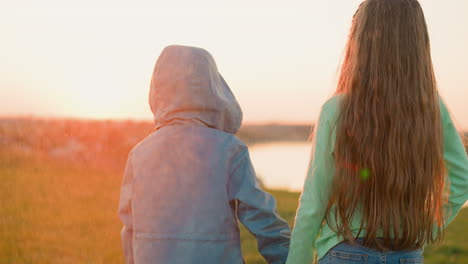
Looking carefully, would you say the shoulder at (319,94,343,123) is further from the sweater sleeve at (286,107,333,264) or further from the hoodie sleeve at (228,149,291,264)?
the hoodie sleeve at (228,149,291,264)

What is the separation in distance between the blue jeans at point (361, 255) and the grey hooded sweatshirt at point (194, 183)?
1.39 ft

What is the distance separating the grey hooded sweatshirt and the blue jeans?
0.42 metres

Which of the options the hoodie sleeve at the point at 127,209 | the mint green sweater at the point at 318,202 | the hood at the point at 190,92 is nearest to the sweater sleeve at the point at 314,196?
the mint green sweater at the point at 318,202

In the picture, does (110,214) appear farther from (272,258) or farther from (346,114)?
(346,114)

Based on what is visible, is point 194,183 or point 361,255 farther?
point 194,183

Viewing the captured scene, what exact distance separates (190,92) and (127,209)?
733 mm

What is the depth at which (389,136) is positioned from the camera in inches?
81.0

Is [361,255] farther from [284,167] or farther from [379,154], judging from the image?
[284,167]

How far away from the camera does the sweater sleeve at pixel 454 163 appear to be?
229 cm

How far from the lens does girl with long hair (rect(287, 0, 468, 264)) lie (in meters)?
2.04

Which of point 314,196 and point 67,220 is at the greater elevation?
point 314,196

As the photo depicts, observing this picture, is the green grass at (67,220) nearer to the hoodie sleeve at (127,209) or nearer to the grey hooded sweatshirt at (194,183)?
the hoodie sleeve at (127,209)

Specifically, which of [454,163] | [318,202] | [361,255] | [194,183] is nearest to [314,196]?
[318,202]

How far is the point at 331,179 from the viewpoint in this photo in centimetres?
214
